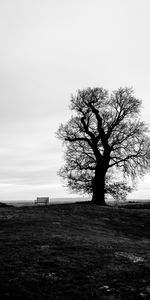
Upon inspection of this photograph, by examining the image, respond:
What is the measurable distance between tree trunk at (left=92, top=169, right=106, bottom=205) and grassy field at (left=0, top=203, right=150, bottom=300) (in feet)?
60.1

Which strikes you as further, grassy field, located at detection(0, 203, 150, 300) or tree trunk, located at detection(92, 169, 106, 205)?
tree trunk, located at detection(92, 169, 106, 205)

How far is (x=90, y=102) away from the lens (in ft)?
161

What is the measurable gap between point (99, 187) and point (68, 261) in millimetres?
31234

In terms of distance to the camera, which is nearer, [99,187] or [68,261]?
[68,261]

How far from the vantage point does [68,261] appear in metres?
15.4

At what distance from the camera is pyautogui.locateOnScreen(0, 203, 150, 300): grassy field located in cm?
1208

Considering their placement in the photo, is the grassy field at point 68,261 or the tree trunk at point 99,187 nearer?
the grassy field at point 68,261

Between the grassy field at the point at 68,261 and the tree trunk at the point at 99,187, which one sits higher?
the tree trunk at the point at 99,187

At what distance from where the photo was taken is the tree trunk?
4641 centimetres

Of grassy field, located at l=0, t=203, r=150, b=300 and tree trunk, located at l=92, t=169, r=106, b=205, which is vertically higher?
tree trunk, located at l=92, t=169, r=106, b=205

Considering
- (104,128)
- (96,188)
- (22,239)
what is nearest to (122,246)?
(22,239)

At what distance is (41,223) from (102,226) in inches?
208

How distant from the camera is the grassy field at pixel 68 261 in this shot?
12.1 meters

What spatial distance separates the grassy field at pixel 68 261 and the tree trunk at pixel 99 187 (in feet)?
60.1
